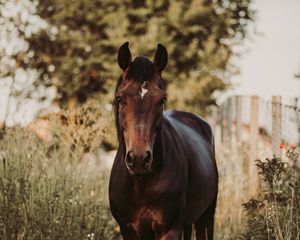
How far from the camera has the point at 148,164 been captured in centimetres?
454

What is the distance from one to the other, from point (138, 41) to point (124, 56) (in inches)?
701

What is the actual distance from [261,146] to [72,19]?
1583cm

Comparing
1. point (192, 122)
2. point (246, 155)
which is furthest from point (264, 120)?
point (192, 122)

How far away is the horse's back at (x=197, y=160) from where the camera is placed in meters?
5.83

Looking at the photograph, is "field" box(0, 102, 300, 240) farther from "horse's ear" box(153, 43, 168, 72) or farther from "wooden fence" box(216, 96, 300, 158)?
"horse's ear" box(153, 43, 168, 72)

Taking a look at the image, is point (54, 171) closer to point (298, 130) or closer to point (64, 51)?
point (298, 130)

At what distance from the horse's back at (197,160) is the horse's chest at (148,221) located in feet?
1.82

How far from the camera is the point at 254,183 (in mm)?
9836

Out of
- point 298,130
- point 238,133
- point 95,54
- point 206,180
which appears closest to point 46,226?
point 206,180

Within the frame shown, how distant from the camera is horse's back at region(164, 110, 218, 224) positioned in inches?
229

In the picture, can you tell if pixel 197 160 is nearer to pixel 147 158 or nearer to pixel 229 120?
pixel 147 158

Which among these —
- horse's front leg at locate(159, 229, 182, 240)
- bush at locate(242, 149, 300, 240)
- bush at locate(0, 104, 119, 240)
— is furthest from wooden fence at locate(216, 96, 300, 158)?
bush at locate(0, 104, 119, 240)

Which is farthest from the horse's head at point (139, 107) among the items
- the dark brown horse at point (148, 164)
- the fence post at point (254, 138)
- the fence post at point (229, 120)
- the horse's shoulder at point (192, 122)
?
the fence post at point (229, 120)

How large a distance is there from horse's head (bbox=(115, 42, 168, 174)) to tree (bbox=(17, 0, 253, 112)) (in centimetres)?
1707
